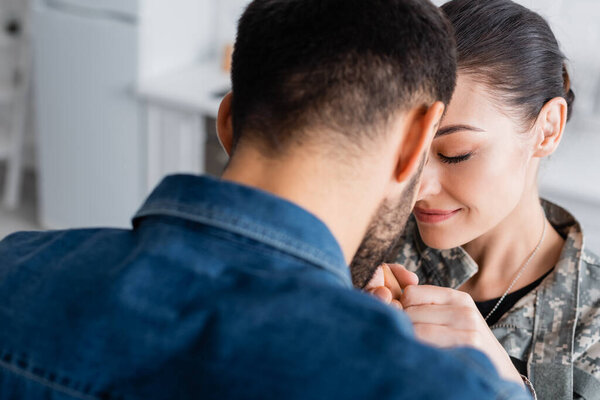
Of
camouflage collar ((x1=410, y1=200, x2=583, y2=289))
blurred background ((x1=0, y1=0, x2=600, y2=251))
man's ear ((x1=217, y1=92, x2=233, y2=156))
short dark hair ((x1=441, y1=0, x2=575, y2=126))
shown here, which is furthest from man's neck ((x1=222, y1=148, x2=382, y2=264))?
blurred background ((x1=0, y1=0, x2=600, y2=251))

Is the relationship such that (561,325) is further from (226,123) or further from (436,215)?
(226,123)

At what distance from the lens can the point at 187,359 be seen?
64 centimetres

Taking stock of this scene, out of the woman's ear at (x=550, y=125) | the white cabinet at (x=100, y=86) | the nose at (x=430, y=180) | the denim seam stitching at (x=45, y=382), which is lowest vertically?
the white cabinet at (x=100, y=86)

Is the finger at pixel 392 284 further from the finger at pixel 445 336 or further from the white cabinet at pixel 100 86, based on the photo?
the white cabinet at pixel 100 86

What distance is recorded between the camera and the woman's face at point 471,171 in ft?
3.83

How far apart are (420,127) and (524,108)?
441 mm

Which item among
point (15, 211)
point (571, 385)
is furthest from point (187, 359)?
point (15, 211)

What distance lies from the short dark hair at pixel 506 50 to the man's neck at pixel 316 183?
18.5 inches

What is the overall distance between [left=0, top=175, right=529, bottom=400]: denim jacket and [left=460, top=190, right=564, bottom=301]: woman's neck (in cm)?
65

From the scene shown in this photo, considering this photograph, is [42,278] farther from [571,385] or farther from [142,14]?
[142,14]

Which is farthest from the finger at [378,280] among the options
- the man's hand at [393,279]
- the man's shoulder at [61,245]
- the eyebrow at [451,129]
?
the man's shoulder at [61,245]

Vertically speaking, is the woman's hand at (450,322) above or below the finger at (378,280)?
above

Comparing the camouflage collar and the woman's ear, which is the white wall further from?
the woman's ear

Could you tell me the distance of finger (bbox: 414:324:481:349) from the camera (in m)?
0.92
